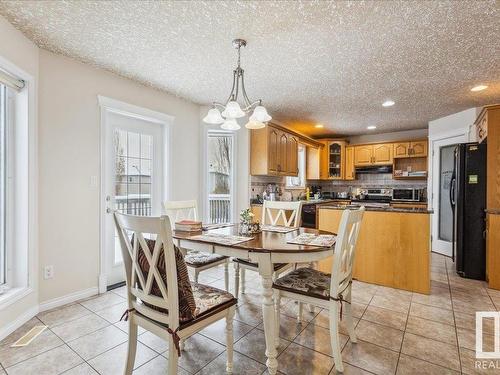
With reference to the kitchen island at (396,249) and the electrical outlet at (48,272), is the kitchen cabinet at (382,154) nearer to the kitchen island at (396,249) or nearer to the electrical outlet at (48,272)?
the kitchen island at (396,249)

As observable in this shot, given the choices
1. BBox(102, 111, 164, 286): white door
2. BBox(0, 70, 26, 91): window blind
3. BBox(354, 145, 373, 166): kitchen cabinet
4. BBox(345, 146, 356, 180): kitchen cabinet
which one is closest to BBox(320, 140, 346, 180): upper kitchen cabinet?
BBox(345, 146, 356, 180): kitchen cabinet

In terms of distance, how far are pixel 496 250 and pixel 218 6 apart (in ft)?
12.2

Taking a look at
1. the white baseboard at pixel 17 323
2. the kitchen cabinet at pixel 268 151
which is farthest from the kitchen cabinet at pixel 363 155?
the white baseboard at pixel 17 323

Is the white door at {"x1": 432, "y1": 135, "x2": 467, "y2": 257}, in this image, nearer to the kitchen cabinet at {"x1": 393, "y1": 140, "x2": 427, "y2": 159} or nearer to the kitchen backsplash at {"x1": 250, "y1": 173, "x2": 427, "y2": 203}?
the kitchen cabinet at {"x1": 393, "y1": 140, "x2": 427, "y2": 159}

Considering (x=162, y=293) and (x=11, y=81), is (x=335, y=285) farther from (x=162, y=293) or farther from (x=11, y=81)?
(x=11, y=81)

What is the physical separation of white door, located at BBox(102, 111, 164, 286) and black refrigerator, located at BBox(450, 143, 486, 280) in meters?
3.88

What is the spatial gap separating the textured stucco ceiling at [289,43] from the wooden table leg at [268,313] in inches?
66.5

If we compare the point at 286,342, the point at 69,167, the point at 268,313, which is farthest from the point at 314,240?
the point at 69,167

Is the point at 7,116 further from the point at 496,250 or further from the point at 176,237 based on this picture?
the point at 496,250

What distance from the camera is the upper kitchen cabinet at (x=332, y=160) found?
6098 mm

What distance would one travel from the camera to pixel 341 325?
220 centimetres

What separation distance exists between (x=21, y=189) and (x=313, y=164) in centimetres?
519

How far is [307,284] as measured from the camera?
1.82m

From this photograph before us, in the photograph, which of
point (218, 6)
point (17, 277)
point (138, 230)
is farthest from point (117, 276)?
point (218, 6)
